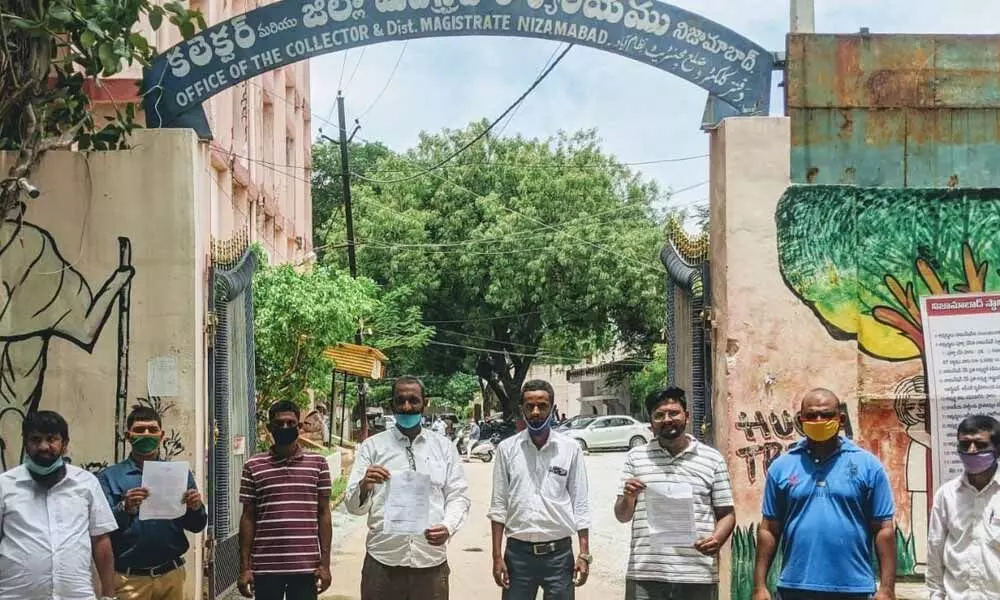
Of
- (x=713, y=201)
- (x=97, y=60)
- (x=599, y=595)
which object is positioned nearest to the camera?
(x=97, y=60)

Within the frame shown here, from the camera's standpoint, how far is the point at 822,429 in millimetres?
5555

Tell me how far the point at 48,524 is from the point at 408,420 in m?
1.87

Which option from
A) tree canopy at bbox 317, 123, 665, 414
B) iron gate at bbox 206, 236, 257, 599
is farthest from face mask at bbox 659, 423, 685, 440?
tree canopy at bbox 317, 123, 665, 414

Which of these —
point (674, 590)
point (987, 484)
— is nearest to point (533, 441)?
point (674, 590)

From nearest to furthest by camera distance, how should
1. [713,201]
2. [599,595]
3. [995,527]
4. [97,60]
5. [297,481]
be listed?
[995,527] → [297,481] → [97,60] → [713,201] → [599,595]

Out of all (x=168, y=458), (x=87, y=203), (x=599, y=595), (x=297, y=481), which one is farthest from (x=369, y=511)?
(x=599, y=595)

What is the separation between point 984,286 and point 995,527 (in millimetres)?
3719

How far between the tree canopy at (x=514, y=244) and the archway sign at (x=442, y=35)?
85.7ft

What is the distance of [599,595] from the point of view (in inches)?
421

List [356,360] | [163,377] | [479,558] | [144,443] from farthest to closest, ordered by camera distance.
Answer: [356,360] → [479,558] → [163,377] → [144,443]

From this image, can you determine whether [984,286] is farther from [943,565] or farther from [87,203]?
[87,203]

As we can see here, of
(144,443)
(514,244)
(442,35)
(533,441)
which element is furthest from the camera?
(514,244)

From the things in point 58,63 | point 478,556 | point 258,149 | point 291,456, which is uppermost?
point 258,149

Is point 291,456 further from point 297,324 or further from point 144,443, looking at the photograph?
point 297,324
